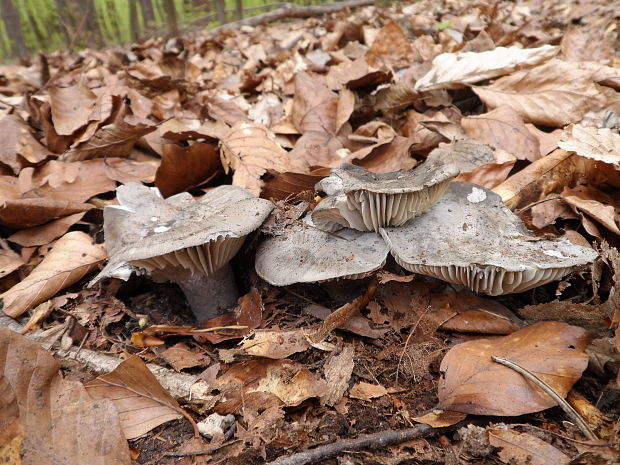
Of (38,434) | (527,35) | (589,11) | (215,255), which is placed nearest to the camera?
(38,434)

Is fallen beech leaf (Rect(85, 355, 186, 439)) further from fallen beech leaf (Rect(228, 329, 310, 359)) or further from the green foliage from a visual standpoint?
the green foliage

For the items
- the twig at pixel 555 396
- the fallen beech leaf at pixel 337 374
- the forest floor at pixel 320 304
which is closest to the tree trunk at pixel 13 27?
the forest floor at pixel 320 304

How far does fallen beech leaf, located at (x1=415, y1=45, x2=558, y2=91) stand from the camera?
332 cm

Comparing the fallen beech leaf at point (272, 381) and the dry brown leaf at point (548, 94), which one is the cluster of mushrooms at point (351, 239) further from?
the dry brown leaf at point (548, 94)

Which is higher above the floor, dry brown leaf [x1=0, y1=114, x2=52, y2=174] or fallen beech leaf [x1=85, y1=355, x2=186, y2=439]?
dry brown leaf [x1=0, y1=114, x2=52, y2=174]

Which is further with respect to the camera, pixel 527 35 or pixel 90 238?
pixel 527 35

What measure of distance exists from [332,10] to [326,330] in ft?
33.6

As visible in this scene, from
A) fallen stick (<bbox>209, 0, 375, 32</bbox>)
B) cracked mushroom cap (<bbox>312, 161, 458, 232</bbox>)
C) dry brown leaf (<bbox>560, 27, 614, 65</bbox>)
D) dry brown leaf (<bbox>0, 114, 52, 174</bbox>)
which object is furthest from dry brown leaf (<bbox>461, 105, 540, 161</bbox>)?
fallen stick (<bbox>209, 0, 375, 32</bbox>)

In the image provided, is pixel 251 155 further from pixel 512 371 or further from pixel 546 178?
pixel 512 371

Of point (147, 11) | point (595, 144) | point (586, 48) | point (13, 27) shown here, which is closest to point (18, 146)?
point (595, 144)

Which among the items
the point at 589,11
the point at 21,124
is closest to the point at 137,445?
the point at 21,124

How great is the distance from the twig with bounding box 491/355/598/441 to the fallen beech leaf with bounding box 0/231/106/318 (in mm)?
2293

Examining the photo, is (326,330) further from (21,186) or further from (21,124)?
(21,124)

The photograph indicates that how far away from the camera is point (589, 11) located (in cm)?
559
